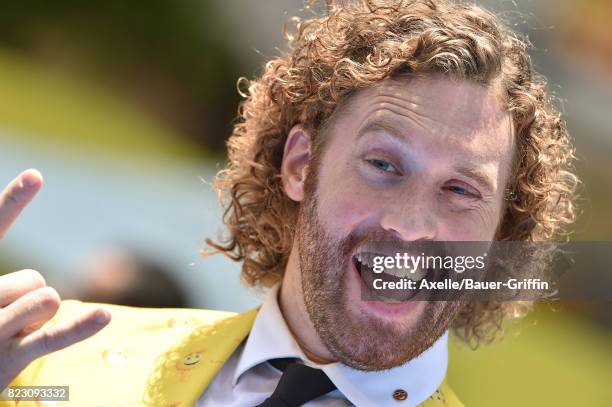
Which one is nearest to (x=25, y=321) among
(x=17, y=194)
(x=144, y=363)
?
(x=17, y=194)

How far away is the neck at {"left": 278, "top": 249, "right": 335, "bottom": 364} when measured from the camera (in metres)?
1.94

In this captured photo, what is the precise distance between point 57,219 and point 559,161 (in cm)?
230

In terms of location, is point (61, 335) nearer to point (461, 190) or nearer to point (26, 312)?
point (26, 312)

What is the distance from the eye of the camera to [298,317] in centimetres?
200

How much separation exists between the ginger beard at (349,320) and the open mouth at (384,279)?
0.09ft

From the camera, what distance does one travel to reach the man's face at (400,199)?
1787 mm

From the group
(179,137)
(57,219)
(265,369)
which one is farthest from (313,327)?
(179,137)

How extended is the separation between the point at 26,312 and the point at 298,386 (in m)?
0.63

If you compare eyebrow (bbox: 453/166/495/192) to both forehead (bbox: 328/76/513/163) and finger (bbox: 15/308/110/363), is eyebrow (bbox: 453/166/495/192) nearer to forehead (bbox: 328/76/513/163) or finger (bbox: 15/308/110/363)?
forehead (bbox: 328/76/513/163)

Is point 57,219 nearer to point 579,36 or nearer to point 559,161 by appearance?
point 559,161

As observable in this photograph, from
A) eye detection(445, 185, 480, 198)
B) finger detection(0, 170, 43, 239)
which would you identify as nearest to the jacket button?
eye detection(445, 185, 480, 198)

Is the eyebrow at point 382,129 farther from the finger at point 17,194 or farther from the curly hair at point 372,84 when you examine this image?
the finger at point 17,194

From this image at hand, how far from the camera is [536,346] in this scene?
373 cm

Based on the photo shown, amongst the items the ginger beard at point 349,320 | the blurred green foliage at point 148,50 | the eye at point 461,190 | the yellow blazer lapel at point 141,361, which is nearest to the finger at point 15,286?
the yellow blazer lapel at point 141,361
